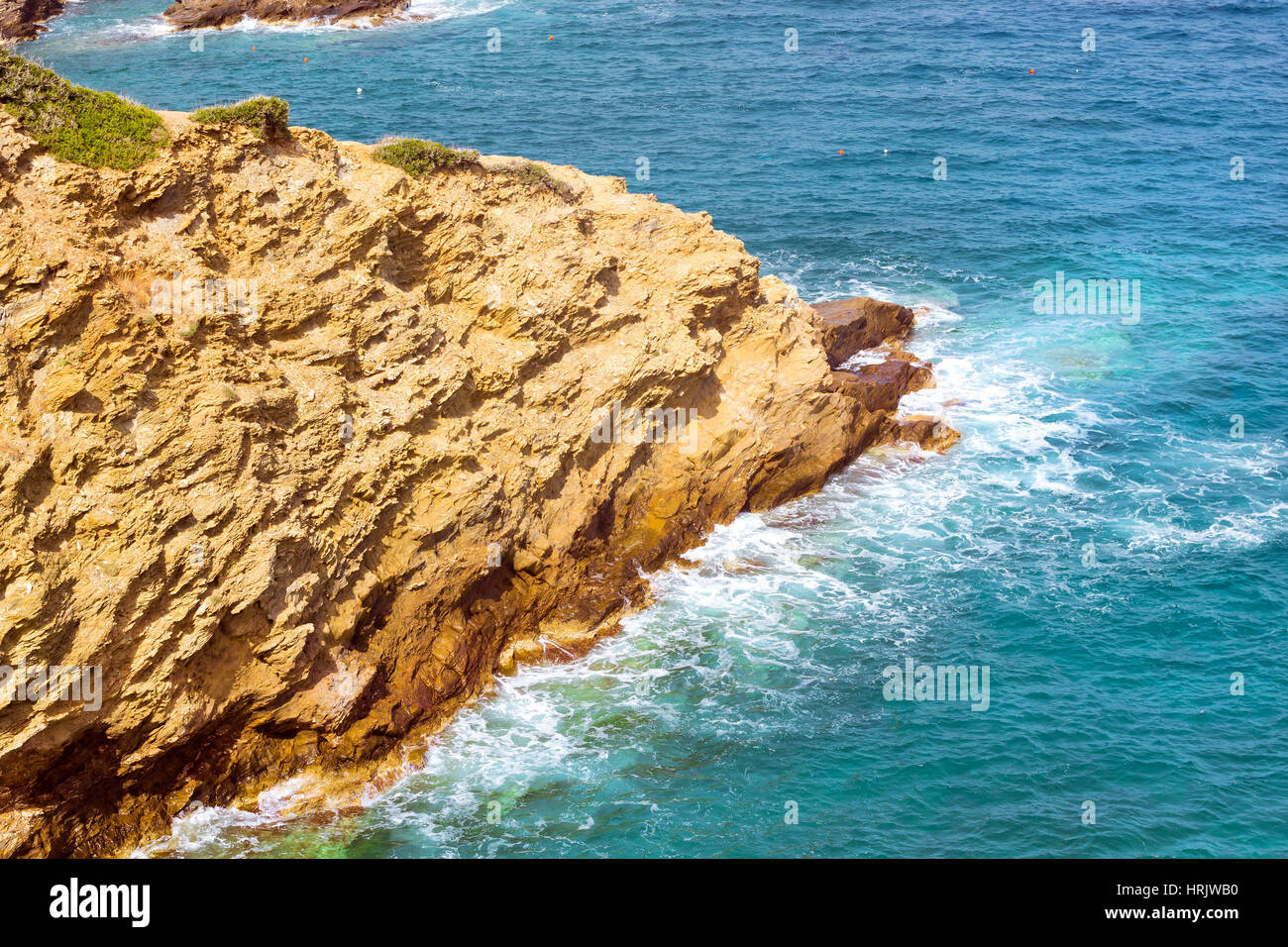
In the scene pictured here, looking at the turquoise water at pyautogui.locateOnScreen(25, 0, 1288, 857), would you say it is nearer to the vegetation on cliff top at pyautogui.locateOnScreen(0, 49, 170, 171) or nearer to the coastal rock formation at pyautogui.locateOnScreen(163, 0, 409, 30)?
the coastal rock formation at pyautogui.locateOnScreen(163, 0, 409, 30)

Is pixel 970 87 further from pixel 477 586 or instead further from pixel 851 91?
pixel 477 586

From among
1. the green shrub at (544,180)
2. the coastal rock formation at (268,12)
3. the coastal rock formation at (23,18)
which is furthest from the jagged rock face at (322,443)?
the coastal rock formation at (23,18)

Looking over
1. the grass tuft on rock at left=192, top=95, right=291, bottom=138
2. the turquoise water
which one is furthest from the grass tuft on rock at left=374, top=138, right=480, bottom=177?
the turquoise water

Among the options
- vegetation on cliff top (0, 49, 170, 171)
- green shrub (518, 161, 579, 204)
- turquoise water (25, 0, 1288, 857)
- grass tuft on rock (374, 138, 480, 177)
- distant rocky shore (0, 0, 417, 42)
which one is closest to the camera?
vegetation on cliff top (0, 49, 170, 171)

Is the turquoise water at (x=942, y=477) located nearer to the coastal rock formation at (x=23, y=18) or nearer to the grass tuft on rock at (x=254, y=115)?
the coastal rock formation at (x=23, y=18)

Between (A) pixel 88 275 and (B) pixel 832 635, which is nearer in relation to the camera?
(A) pixel 88 275
